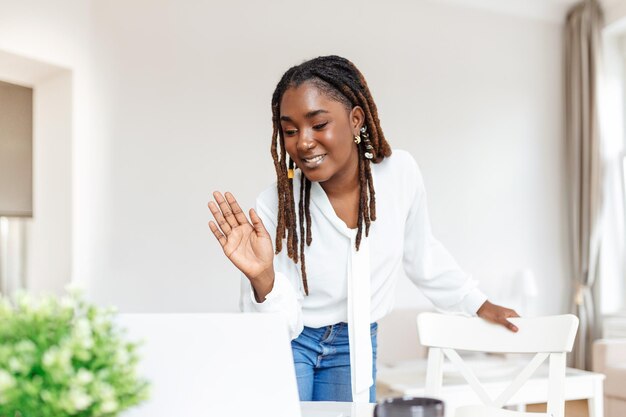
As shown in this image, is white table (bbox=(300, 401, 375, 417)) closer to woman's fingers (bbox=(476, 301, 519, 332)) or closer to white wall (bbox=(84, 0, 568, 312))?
woman's fingers (bbox=(476, 301, 519, 332))

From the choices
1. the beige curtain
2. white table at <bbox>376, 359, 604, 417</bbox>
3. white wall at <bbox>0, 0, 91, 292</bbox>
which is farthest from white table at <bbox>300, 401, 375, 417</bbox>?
the beige curtain

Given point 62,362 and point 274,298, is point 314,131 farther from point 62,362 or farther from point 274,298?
point 62,362

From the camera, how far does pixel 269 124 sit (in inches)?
177

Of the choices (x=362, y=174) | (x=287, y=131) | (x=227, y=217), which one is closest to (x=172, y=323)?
(x=227, y=217)

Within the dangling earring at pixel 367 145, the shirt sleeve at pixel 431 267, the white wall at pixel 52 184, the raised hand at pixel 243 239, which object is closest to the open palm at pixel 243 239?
the raised hand at pixel 243 239

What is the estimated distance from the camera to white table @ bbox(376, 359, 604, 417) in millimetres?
3293

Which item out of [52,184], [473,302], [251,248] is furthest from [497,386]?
[52,184]

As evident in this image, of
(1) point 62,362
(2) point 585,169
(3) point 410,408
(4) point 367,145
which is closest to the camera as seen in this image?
(1) point 62,362

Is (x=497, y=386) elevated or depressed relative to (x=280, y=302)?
depressed

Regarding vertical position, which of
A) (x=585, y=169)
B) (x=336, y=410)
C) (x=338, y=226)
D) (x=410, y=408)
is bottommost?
(x=336, y=410)

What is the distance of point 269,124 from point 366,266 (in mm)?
2846

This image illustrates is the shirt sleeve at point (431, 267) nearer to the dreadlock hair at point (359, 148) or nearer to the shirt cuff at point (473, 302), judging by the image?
the shirt cuff at point (473, 302)

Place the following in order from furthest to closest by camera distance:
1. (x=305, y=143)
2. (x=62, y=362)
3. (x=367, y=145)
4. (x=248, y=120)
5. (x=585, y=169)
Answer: (x=585, y=169)
(x=248, y=120)
(x=367, y=145)
(x=305, y=143)
(x=62, y=362)

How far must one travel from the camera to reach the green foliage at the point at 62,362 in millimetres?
653
